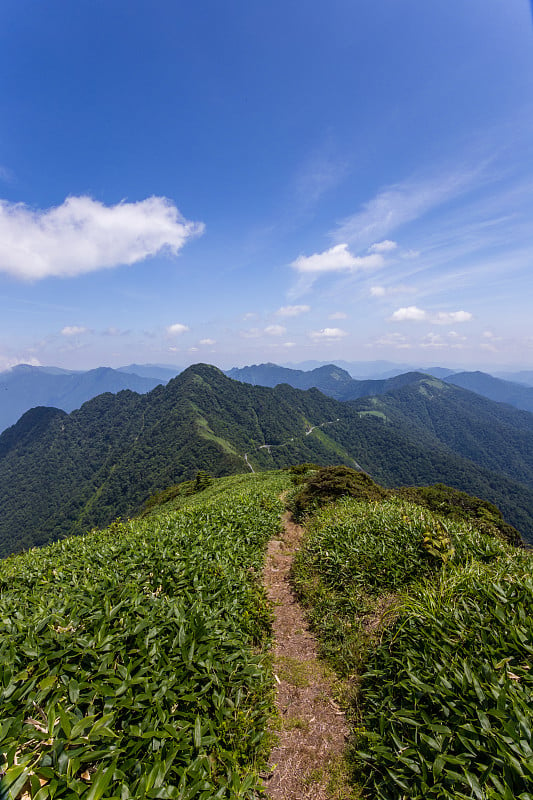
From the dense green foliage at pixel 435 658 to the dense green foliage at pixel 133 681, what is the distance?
4.71ft

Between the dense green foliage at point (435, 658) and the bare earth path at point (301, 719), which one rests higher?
the dense green foliage at point (435, 658)

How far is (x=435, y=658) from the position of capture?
3777 mm

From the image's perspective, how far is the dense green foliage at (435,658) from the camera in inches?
107

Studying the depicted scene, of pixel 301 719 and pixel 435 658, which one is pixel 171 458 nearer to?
pixel 301 719

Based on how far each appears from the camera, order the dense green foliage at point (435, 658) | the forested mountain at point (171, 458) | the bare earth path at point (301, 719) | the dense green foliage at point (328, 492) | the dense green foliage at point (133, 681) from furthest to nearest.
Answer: the forested mountain at point (171, 458) < the dense green foliage at point (328, 492) < the bare earth path at point (301, 719) < the dense green foliage at point (435, 658) < the dense green foliage at point (133, 681)

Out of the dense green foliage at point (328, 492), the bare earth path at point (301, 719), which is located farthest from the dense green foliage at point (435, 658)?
the dense green foliage at point (328, 492)

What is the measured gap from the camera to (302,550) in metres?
8.79

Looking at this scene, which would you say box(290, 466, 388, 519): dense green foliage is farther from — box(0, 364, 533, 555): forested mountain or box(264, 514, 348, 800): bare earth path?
box(0, 364, 533, 555): forested mountain

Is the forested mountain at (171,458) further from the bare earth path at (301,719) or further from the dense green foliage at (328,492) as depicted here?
the bare earth path at (301,719)

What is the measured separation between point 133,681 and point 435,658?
11.8 ft

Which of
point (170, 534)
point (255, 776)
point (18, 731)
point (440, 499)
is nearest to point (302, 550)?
point (170, 534)

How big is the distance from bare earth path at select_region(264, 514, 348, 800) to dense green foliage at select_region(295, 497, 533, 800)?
0.33m

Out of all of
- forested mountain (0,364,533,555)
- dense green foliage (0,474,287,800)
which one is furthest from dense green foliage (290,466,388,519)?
forested mountain (0,364,533,555)

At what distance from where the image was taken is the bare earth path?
3510 mm
